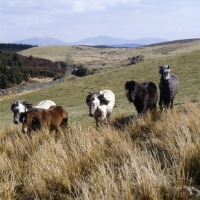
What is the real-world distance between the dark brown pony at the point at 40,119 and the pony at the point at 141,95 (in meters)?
2.46

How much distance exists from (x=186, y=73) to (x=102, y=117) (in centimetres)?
2014

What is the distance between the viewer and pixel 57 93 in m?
33.0

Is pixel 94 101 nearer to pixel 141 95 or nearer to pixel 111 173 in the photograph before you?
pixel 141 95

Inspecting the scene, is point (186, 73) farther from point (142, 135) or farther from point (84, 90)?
point (142, 135)

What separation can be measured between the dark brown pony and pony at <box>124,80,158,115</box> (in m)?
2.46

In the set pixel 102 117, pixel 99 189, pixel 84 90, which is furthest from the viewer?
pixel 84 90

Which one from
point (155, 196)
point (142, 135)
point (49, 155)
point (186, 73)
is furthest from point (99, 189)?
point (186, 73)

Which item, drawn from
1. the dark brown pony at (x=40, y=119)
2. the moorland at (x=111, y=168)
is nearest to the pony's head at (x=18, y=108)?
the dark brown pony at (x=40, y=119)

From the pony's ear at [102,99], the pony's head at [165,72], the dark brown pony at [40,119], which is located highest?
the pony's head at [165,72]

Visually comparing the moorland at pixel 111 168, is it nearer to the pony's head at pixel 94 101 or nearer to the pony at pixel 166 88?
the pony's head at pixel 94 101

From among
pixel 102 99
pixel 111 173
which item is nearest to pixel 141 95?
pixel 102 99

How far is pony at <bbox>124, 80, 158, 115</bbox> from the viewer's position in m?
9.66

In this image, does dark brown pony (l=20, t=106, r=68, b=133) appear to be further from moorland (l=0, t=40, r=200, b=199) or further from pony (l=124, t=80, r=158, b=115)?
pony (l=124, t=80, r=158, b=115)

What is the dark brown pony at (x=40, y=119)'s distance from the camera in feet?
27.4
